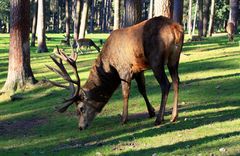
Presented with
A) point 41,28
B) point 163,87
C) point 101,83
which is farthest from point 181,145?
point 41,28

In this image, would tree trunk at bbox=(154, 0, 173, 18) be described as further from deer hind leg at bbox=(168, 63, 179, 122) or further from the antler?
deer hind leg at bbox=(168, 63, 179, 122)

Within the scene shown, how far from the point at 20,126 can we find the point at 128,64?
4036 millimetres

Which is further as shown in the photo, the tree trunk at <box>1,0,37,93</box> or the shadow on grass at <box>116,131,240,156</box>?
the tree trunk at <box>1,0,37,93</box>

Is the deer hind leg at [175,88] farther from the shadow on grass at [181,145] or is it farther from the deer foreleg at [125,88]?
the shadow on grass at [181,145]

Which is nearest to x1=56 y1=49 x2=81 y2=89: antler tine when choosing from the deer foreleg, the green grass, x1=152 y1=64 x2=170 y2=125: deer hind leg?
the deer foreleg

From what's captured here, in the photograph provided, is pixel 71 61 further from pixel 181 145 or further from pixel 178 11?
pixel 178 11

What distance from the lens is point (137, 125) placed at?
11.9m

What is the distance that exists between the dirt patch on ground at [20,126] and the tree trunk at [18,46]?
522 centimetres

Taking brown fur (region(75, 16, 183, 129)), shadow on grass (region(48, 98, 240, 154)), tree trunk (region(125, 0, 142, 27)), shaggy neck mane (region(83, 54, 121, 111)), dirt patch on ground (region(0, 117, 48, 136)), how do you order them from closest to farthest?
shadow on grass (region(48, 98, 240, 154))
brown fur (region(75, 16, 183, 129))
shaggy neck mane (region(83, 54, 121, 111))
dirt patch on ground (region(0, 117, 48, 136))
tree trunk (region(125, 0, 142, 27))

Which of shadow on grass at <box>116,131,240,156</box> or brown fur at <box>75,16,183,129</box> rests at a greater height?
brown fur at <box>75,16,183,129</box>

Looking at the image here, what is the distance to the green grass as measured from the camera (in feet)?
31.0

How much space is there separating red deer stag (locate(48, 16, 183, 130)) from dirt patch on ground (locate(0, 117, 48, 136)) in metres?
1.80

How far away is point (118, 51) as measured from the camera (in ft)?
40.4

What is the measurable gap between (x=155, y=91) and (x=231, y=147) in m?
8.78
